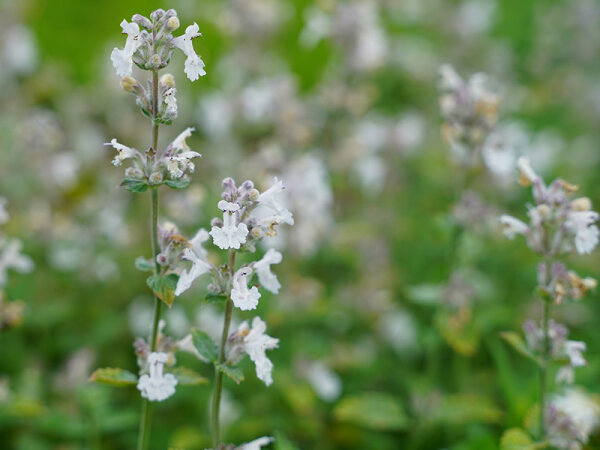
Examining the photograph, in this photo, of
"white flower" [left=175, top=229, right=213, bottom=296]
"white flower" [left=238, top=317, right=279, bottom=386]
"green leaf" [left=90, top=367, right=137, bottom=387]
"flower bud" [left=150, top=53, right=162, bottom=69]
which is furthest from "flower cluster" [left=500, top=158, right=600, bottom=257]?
"green leaf" [left=90, top=367, right=137, bottom=387]

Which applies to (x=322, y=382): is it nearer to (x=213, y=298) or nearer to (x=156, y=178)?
(x=213, y=298)

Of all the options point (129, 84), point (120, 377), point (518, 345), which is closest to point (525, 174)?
point (518, 345)

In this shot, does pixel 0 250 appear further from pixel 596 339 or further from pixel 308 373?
pixel 596 339

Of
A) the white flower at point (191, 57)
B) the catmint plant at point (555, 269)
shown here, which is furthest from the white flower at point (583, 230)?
the white flower at point (191, 57)

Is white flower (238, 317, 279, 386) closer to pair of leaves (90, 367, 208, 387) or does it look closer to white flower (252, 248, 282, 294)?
white flower (252, 248, 282, 294)

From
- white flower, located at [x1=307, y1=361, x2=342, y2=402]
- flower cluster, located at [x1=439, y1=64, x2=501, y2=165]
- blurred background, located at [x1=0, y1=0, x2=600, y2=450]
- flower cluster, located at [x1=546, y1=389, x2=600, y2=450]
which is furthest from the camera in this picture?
white flower, located at [x1=307, y1=361, x2=342, y2=402]

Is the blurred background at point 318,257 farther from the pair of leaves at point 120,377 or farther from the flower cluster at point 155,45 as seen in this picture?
the flower cluster at point 155,45
